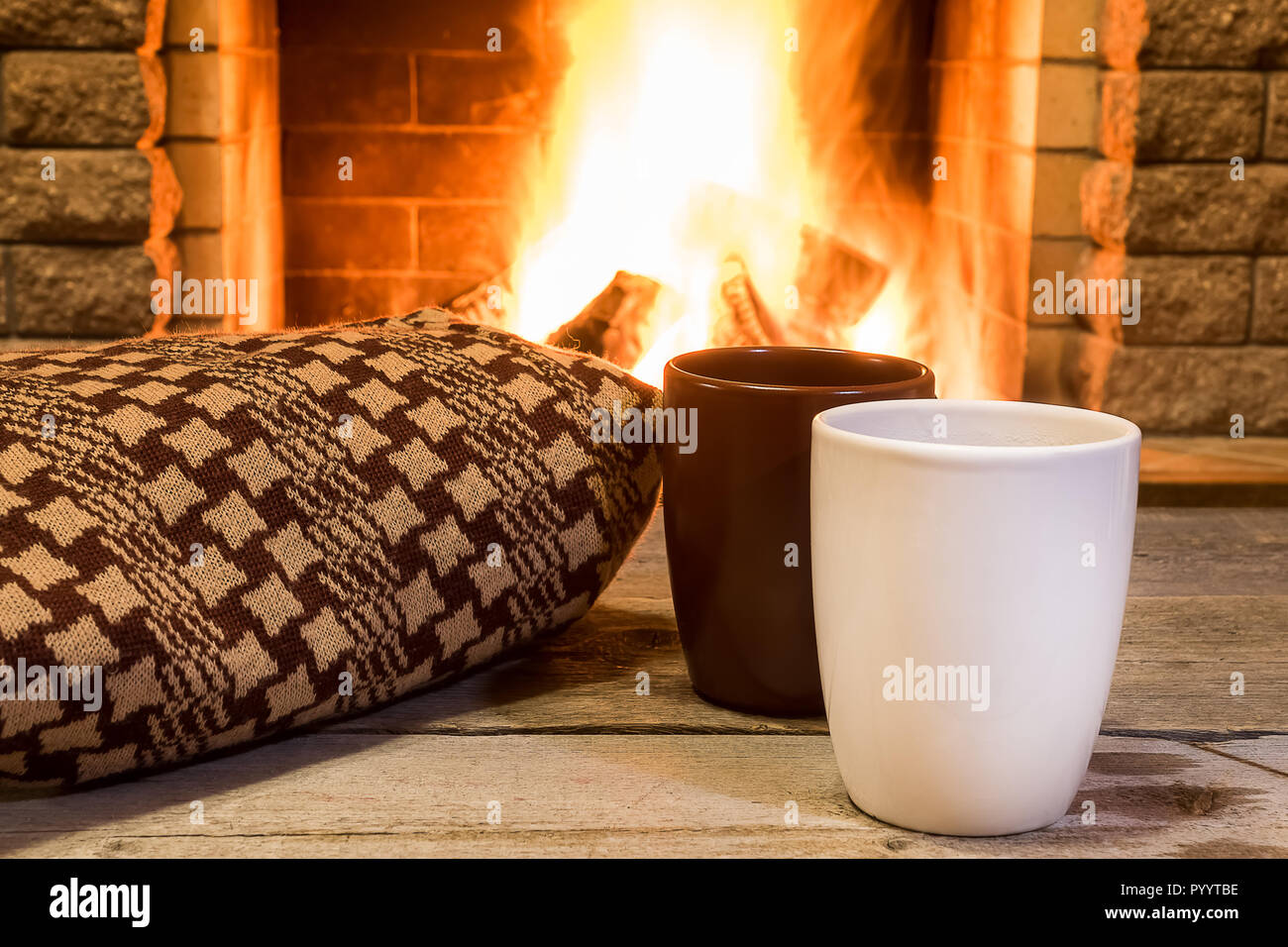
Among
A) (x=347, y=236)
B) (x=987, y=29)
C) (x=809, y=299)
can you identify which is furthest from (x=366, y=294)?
(x=987, y=29)

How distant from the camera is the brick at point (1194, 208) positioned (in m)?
1.60

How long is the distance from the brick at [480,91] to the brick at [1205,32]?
2.79ft

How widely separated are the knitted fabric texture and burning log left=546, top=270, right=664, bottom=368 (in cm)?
119

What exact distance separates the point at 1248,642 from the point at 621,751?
41cm

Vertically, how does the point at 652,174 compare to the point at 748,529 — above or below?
above

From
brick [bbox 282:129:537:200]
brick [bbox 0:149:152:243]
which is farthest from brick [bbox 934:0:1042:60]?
brick [bbox 0:149:152:243]

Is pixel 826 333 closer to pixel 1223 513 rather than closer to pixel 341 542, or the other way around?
pixel 1223 513

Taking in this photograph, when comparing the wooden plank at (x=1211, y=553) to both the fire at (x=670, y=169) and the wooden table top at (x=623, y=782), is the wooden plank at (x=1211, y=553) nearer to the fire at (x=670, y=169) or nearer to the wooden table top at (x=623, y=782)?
the wooden table top at (x=623, y=782)

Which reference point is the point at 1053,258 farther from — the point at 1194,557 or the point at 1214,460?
the point at 1194,557

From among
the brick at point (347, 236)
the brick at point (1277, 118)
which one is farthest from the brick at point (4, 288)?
the brick at point (1277, 118)

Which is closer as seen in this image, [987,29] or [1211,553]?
[1211,553]

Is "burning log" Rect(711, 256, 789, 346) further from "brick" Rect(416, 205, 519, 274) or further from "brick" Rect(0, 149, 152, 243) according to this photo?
"brick" Rect(0, 149, 152, 243)

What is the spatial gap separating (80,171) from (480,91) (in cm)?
66

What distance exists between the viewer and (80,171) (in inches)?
60.1
